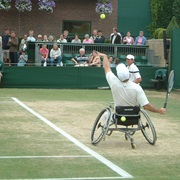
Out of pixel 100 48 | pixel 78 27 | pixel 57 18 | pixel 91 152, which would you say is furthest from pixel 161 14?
pixel 91 152

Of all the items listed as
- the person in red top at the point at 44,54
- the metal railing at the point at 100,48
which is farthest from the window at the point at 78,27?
the person in red top at the point at 44,54

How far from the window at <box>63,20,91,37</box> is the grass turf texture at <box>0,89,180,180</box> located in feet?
57.0

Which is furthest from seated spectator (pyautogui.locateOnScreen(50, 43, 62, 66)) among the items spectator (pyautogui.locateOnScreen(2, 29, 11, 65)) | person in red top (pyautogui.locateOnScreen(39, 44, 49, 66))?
spectator (pyautogui.locateOnScreen(2, 29, 11, 65))

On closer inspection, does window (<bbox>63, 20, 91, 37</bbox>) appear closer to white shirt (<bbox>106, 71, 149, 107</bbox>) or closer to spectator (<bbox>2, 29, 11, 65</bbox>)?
spectator (<bbox>2, 29, 11, 65</bbox>)

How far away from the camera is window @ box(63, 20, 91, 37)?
35750 millimetres

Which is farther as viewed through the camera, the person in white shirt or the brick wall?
the brick wall

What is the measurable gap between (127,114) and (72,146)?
3.82 feet

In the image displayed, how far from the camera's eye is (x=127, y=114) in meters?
10.5

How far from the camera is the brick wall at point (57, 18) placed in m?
34.6

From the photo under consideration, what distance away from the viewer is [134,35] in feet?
119

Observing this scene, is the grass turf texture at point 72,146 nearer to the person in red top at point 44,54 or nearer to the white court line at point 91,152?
the white court line at point 91,152

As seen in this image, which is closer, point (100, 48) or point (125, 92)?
point (125, 92)

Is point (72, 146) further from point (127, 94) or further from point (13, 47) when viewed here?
point (13, 47)

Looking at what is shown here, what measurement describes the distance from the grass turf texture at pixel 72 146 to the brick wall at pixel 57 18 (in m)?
16.5
